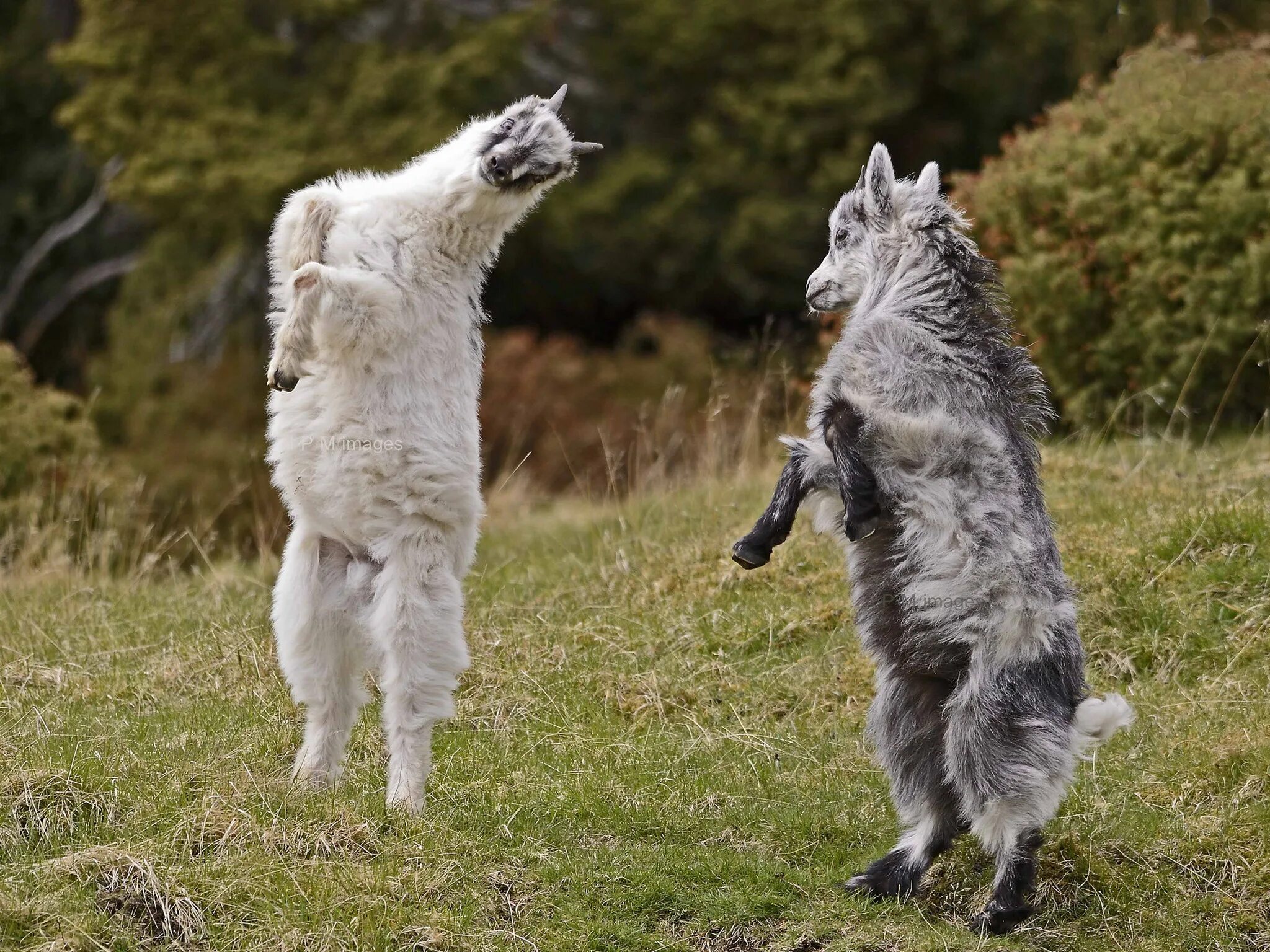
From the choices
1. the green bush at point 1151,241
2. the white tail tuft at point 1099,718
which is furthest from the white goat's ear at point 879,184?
the green bush at point 1151,241

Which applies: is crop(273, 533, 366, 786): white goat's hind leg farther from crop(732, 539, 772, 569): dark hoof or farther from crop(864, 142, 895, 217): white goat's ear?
crop(864, 142, 895, 217): white goat's ear

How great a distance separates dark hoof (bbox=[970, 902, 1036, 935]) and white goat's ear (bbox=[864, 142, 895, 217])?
2.36 metres

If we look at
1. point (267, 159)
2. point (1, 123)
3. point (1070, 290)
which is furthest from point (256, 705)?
point (1, 123)

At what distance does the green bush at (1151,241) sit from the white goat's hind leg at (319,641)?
229 inches

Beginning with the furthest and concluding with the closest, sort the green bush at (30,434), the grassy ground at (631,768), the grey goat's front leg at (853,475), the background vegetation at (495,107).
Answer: the background vegetation at (495,107)
the green bush at (30,434)
the grey goat's front leg at (853,475)
the grassy ground at (631,768)

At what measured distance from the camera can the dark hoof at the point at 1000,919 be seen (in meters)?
4.75

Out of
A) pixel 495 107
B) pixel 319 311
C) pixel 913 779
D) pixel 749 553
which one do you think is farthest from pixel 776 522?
pixel 495 107

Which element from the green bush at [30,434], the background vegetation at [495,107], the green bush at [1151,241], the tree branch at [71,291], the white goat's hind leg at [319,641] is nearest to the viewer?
the white goat's hind leg at [319,641]

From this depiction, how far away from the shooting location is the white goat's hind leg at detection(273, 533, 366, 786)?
5094mm

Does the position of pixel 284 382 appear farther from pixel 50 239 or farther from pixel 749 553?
pixel 50 239

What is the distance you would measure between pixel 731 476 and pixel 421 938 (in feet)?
19.2

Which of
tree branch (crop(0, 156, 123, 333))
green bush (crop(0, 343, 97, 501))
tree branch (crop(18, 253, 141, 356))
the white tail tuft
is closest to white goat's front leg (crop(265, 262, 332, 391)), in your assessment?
the white tail tuft

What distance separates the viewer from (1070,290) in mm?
10117

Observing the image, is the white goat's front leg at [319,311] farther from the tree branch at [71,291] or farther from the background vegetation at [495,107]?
Answer: the tree branch at [71,291]
